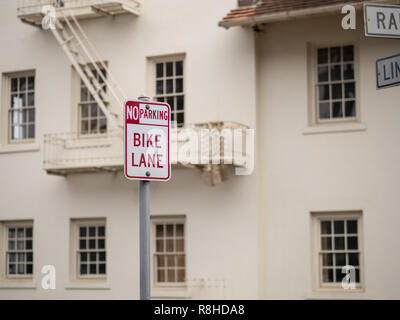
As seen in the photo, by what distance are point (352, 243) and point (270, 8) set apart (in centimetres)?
516

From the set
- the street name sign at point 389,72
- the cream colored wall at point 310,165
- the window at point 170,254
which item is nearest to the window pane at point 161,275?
the window at point 170,254

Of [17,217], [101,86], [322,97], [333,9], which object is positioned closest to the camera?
[333,9]

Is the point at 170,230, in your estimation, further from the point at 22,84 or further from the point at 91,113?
the point at 22,84

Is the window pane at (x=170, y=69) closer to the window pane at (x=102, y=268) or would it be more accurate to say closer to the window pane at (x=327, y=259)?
the window pane at (x=102, y=268)

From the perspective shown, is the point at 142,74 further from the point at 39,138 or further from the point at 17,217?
the point at 17,217

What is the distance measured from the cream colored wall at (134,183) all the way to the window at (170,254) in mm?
338

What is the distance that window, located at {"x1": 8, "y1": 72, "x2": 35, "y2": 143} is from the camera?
779 inches

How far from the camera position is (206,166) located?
55.6 ft

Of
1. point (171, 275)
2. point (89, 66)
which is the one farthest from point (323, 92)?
point (89, 66)

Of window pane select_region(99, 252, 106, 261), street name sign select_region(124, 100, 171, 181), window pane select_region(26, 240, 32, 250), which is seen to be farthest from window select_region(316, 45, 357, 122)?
street name sign select_region(124, 100, 171, 181)

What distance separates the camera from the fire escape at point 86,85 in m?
17.9

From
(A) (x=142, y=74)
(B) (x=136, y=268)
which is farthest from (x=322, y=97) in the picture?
(B) (x=136, y=268)

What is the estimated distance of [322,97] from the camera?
17.0 metres

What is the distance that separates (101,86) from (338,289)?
6.99 metres
